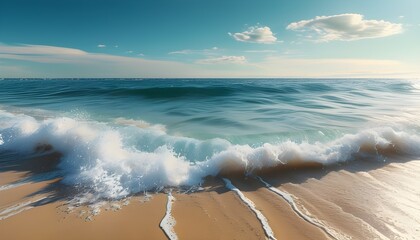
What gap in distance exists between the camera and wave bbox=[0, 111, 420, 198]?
5.30 meters

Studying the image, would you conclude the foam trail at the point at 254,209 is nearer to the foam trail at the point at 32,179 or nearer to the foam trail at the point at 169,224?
the foam trail at the point at 169,224

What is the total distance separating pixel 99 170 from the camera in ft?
18.3

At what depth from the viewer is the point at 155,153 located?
247 inches

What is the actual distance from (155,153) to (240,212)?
2.84m

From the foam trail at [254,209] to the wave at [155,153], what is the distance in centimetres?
61

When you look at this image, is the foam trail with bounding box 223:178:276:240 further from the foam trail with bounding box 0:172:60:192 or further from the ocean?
the foam trail with bounding box 0:172:60:192

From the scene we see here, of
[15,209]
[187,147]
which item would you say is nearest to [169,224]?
[15,209]

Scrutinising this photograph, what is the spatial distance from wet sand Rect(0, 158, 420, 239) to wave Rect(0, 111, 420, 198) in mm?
502

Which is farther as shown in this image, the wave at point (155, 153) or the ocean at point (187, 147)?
the ocean at point (187, 147)

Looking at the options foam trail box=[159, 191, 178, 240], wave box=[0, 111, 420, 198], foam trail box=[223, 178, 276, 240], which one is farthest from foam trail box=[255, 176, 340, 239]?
foam trail box=[159, 191, 178, 240]

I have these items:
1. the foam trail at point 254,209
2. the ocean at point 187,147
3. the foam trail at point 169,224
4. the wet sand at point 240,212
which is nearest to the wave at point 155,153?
the ocean at point 187,147

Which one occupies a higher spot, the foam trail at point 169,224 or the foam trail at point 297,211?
the foam trail at point 297,211

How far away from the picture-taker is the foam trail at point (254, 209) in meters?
3.61

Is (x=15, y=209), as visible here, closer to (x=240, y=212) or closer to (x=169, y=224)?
(x=169, y=224)
